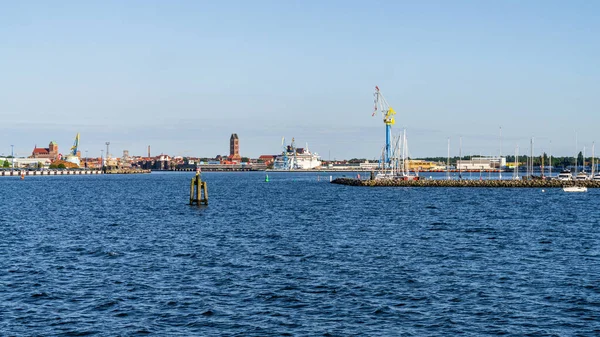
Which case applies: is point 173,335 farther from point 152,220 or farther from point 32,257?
point 152,220

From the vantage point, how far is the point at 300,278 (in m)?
32.1

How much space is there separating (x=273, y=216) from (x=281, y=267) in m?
32.6

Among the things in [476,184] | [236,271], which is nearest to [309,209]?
[236,271]

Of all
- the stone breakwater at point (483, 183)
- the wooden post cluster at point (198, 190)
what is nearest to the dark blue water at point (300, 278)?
the wooden post cluster at point (198, 190)

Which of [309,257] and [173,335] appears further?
[309,257]

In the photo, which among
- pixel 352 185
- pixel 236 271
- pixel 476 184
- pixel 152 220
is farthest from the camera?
pixel 352 185

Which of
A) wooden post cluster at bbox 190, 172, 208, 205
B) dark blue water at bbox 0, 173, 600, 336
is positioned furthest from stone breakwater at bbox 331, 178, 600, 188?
dark blue water at bbox 0, 173, 600, 336

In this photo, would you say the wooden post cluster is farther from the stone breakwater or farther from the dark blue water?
the stone breakwater

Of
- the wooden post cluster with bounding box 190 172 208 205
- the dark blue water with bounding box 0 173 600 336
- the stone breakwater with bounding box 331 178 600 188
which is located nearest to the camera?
the dark blue water with bounding box 0 173 600 336

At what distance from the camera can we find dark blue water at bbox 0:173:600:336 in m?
24.1

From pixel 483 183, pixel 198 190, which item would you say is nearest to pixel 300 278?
pixel 198 190

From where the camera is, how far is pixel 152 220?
63125 millimetres

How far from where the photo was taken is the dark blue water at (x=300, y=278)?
2412 centimetres

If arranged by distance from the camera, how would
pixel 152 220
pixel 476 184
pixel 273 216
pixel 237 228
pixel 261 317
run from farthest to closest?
pixel 476 184 < pixel 273 216 < pixel 152 220 < pixel 237 228 < pixel 261 317
